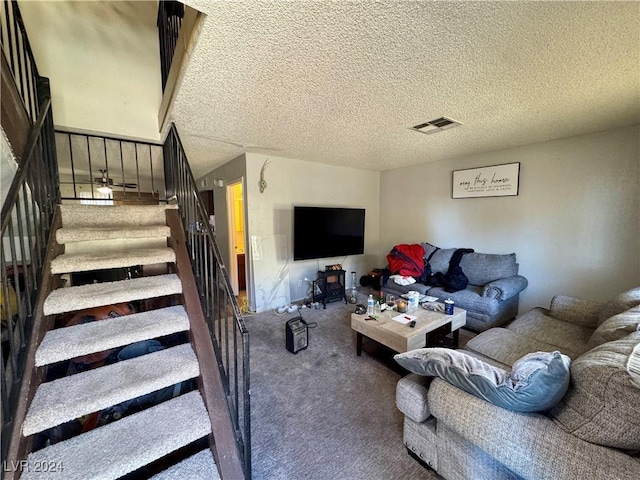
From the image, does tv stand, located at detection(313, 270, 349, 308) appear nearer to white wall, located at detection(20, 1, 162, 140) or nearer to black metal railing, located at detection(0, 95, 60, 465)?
white wall, located at detection(20, 1, 162, 140)

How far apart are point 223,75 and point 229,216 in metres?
2.85

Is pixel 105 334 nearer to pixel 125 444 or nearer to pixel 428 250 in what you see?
pixel 125 444

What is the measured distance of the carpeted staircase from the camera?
1.11m

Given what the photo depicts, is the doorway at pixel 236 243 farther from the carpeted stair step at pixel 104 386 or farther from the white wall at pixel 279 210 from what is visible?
the carpeted stair step at pixel 104 386

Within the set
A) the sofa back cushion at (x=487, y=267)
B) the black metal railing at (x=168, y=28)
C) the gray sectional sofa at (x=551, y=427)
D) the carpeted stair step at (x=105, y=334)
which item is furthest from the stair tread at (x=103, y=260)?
the sofa back cushion at (x=487, y=267)

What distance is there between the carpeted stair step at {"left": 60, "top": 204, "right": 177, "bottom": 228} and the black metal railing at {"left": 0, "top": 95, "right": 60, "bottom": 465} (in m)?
0.12

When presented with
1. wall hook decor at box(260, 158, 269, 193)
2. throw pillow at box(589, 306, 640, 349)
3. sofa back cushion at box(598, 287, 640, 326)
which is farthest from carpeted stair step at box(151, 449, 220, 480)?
wall hook decor at box(260, 158, 269, 193)

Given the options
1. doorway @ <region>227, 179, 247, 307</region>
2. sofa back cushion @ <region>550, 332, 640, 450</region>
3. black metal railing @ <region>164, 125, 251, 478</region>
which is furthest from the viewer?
doorway @ <region>227, 179, 247, 307</region>

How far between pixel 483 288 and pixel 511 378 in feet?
7.96

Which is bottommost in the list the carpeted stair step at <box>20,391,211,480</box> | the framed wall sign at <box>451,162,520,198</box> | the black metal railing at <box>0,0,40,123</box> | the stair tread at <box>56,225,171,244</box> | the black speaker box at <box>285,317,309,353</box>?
the black speaker box at <box>285,317,309,353</box>

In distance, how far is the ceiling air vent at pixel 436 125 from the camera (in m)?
2.53

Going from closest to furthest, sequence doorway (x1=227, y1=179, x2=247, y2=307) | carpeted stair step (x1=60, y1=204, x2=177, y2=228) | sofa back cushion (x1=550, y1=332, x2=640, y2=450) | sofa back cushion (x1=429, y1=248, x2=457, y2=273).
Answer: sofa back cushion (x1=550, y1=332, x2=640, y2=450)
carpeted stair step (x1=60, y1=204, x2=177, y2=228)
sofa back cushion (x1=429, y1=248, x2=457, y2=273)
doorway (x1=227, y1=179, x2=247, y2=307)

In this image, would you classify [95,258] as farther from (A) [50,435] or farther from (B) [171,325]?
(A) [50,435]

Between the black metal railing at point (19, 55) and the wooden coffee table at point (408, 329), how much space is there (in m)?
3.20
